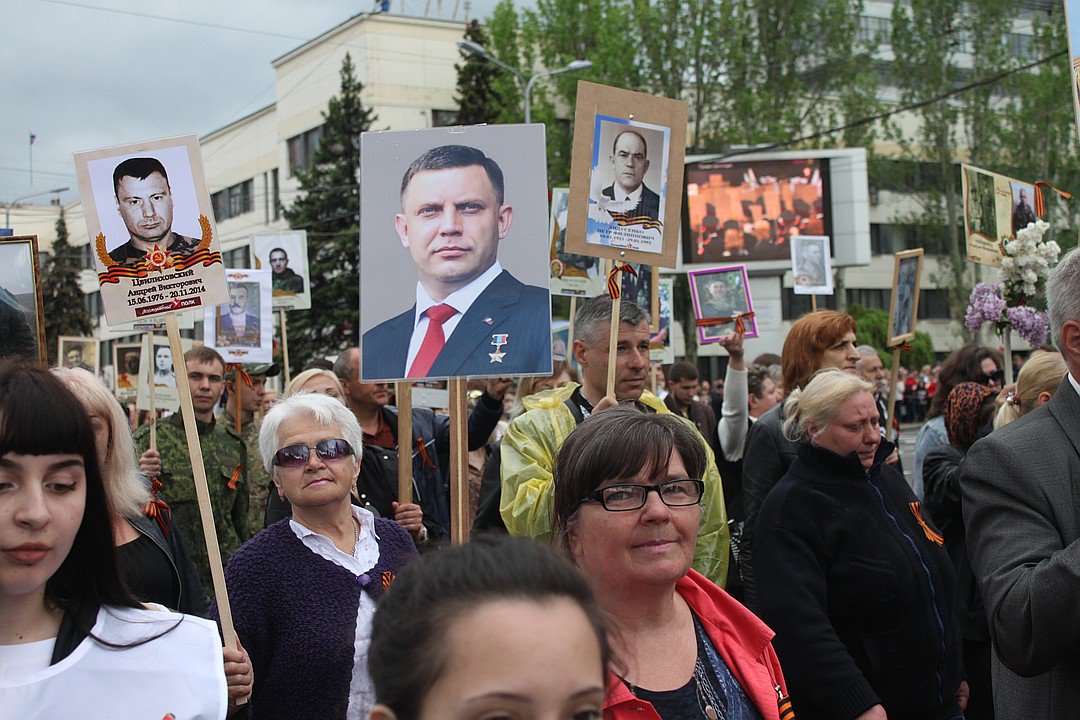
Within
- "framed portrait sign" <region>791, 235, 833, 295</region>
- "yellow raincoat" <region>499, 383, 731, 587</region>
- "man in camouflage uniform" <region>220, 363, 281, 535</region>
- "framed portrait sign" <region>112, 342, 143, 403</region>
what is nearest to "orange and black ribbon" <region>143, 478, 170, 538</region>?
"yellow raincoat" <region>499, 383, 731, 587</region>

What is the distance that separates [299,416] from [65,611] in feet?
5.93

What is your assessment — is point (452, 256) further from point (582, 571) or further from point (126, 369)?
point (126, 369)

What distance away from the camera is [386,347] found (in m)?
Answer: 4.58

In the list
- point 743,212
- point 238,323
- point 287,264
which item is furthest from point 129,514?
point 743,212

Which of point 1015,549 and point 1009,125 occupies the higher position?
point 1009,125

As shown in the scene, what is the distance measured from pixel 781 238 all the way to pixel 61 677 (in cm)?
3406

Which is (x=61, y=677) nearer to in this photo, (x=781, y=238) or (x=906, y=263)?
(x=906, y=263)

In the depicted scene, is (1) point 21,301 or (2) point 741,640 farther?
(1) point 21,301

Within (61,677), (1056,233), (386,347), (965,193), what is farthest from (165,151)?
(1056,233)

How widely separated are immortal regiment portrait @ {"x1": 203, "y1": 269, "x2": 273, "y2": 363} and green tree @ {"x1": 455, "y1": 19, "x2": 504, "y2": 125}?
30194 millimetres

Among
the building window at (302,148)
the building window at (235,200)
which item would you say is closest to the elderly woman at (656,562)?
the building window at (302,148)

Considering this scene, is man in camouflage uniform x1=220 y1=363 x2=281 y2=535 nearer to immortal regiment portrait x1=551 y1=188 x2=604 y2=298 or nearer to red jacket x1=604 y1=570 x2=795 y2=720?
immortal regiment portrait x1=551 y1=188 x2=604 y2=298

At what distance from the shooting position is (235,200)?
1984 inches

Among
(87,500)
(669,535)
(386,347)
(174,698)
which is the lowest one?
(174,698)
